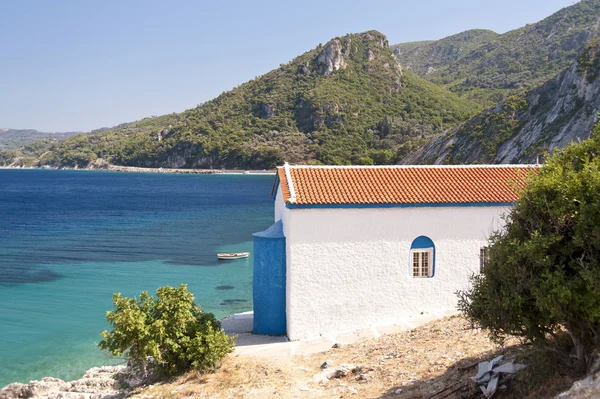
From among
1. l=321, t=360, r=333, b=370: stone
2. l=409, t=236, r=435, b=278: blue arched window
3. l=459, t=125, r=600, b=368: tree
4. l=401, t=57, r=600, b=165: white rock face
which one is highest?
l=401, t=57, r=600, b=165: white rock face

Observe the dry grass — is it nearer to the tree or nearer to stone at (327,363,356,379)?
stone at (327,363,356,379)


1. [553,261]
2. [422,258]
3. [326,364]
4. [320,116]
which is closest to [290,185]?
[422,258]

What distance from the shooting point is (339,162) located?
449 ft

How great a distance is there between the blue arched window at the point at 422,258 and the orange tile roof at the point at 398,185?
1495 millimetres

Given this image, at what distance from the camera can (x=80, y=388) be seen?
1620cm

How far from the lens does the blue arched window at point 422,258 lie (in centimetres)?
1806

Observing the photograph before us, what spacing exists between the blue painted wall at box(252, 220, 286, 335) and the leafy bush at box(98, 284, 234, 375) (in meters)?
3.06

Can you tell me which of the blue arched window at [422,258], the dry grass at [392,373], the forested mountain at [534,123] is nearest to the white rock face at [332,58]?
the forested mountain at [534,123]

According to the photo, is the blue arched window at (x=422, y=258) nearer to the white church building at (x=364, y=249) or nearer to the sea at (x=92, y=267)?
the white church building at (x=364, y=249)

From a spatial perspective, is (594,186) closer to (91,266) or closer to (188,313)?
(188,313)

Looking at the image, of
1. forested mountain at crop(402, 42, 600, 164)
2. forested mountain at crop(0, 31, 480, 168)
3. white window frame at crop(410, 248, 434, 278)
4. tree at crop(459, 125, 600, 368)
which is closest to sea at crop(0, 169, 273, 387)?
white window frame at crop(410, 248, 434, 278)

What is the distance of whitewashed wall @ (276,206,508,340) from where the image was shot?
17172 millimetres

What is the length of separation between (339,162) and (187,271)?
341 ft

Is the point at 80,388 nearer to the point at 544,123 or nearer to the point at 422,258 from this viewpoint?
the point at 422,258
